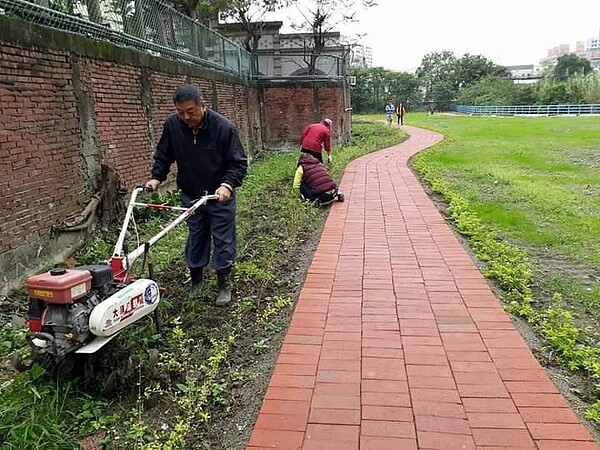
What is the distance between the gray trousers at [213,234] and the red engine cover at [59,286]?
4.75ft

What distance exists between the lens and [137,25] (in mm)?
7734

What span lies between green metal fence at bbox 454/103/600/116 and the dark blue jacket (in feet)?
138

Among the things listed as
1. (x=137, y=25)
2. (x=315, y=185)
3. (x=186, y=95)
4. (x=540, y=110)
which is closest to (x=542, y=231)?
(x=315, y=185)

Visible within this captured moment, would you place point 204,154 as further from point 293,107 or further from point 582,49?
point 582,49

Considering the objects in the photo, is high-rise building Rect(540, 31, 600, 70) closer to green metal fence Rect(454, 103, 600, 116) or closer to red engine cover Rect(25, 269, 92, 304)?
green metal fence Rect(454, 103, 600, 116)

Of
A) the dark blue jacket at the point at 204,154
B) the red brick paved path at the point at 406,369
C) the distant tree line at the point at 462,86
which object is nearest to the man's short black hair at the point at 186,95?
the dark blue jacket at the point at 204,154

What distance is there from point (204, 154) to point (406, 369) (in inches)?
81.1

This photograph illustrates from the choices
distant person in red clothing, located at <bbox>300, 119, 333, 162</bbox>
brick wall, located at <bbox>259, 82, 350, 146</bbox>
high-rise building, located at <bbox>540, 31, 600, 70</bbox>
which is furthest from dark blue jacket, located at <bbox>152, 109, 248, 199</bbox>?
→ high-rise building, located at <bbox>540, 31, 600, 70</bbox>

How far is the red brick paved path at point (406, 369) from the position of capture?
2.36 m

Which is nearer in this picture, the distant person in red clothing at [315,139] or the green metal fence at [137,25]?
the green metal fence at [137,25]

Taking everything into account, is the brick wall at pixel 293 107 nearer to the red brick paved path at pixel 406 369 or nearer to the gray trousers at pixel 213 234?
the red brick paved path at pixel 406 369

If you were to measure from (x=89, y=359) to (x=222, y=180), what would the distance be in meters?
1.62

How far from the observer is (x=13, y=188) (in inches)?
171

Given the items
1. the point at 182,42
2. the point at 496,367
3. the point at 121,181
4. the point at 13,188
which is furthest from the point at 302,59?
the point at 496,367
